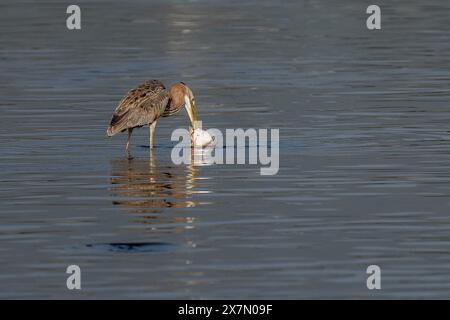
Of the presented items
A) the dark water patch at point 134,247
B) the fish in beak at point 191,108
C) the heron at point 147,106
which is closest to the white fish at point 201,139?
the heron at point 147,106

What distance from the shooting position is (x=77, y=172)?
2134cm

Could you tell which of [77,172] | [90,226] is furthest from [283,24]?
[90,226]

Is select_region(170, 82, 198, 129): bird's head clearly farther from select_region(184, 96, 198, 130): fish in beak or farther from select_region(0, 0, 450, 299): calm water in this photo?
select_region(0, 0, 450, 299): calm water

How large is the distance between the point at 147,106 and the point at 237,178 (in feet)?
13.6

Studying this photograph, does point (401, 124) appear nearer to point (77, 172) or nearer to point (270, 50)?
point (77, 172)

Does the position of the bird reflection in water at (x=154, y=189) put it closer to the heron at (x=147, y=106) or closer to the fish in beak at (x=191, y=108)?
the heron at (x=147, y=106)

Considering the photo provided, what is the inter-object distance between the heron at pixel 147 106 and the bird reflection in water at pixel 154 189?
1.16 m

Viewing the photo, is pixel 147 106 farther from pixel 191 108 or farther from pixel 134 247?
pixel 134 247

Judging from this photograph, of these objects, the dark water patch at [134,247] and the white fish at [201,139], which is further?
the white fish at [201,139]

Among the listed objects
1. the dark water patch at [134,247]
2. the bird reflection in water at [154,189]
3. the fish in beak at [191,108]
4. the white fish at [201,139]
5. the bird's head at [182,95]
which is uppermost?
the bird's head at [182,95]

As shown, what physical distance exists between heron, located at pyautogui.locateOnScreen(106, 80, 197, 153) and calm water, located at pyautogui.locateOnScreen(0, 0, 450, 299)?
48 cm

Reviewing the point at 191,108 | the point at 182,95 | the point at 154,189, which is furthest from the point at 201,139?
the point at 154,189

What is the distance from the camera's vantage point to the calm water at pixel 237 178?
14.6 m

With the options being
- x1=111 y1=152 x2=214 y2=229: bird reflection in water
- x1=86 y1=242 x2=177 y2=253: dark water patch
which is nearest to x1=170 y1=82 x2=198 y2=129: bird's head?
x1=111 y1=152 x2=214 y2=229: bird reflection in water
